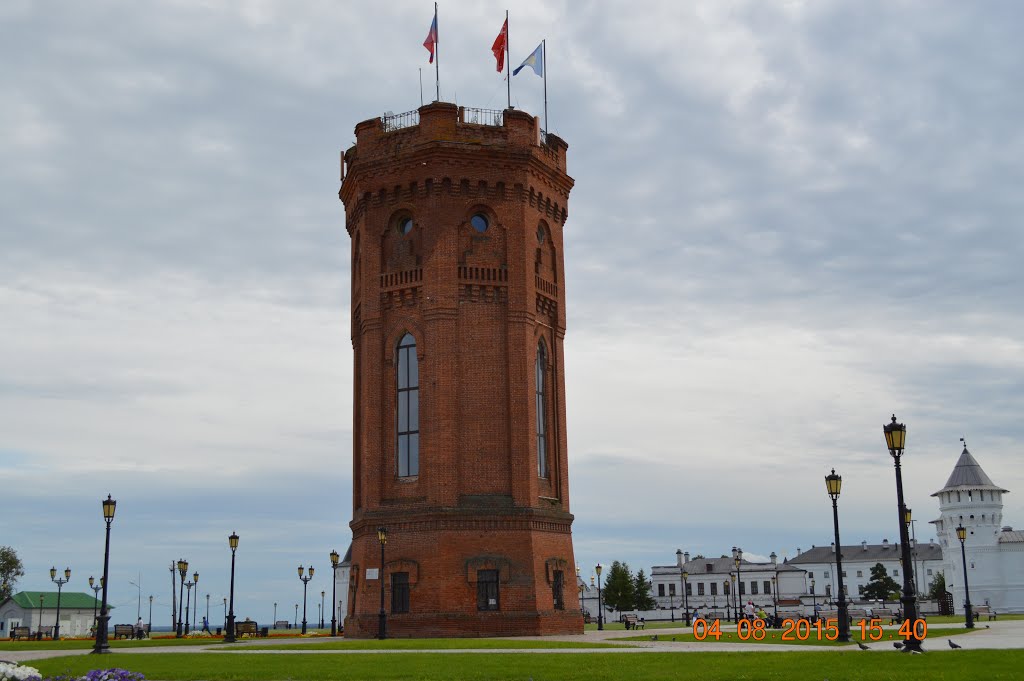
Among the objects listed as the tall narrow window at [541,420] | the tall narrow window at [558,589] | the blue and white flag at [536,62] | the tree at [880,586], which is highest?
the blue and white flag at [536,62]

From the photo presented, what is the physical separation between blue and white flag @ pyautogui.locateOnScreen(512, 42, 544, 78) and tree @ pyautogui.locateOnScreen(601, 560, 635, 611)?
266 feet

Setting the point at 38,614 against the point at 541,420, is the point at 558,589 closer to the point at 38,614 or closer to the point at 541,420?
the point at 541,420

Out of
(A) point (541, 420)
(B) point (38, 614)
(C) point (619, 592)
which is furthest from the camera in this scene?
(C) point (619, 592)

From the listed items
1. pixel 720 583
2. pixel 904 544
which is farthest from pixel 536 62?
pixel 720 583

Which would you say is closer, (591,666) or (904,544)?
(591,666)

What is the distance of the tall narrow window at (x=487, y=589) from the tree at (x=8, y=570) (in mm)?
77276

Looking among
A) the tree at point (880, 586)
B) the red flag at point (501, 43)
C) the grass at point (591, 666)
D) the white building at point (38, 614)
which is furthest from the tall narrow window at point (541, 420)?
the tree at point (880, 586)

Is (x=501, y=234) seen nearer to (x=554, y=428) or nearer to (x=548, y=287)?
(x=548, y=287)

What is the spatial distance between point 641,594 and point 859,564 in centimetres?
4587

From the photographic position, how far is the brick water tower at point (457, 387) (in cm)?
4041

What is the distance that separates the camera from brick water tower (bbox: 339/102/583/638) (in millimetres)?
40406

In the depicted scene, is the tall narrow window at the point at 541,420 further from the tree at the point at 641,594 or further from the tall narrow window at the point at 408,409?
the tree at the point at 641,594

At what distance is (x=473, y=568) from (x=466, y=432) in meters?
5.51

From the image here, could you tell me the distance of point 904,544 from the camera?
943 inches
